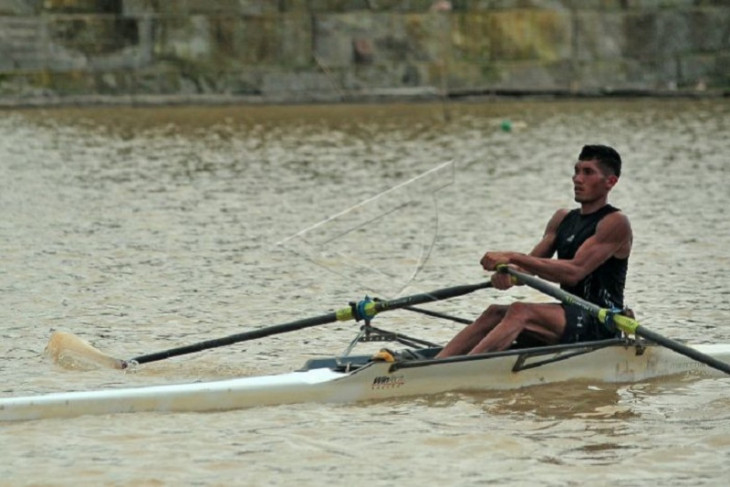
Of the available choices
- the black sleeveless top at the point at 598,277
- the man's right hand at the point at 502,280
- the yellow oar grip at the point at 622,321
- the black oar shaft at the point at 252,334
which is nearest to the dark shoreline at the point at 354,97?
the black oar shaft at the point at 252,334

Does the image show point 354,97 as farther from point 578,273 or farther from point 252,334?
point 578,273

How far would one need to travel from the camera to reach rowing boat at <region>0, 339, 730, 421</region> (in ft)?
33.2

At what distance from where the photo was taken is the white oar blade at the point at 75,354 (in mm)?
11820

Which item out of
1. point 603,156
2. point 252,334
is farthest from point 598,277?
point 252,334

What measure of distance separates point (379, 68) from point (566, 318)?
2886cm

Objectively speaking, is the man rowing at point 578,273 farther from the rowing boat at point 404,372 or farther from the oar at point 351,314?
the oar at point 351,314

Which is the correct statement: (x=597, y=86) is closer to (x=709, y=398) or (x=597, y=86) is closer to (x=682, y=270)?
(x=682, y=270)

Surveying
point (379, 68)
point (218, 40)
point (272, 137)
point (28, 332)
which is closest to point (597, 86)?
point (379, 68)

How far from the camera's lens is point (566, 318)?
10.6 m

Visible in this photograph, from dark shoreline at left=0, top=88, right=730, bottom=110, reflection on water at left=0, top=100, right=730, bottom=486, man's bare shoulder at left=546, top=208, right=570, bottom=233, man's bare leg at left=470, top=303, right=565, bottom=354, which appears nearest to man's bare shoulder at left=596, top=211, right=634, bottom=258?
man's bare shoulder at left=546, top=208, right=570, bottom=233

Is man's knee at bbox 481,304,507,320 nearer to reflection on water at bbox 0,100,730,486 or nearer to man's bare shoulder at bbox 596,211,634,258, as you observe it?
reflection on water at bbox 0,100,730,486

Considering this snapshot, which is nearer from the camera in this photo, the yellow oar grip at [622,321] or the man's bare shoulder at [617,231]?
the yellow oar grip at [622,321]

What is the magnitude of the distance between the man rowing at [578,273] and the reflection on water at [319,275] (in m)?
0.38

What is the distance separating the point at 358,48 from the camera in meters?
39.2
